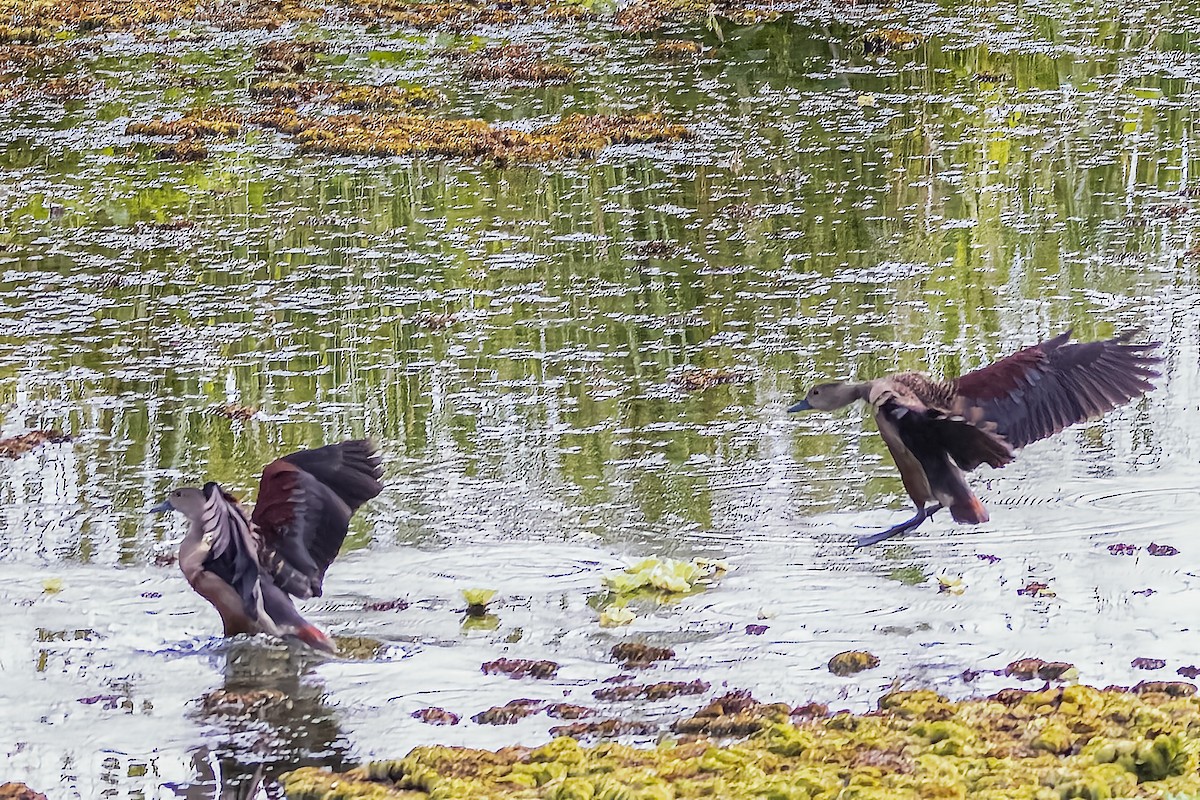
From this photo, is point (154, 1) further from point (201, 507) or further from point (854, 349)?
point (201, 507)

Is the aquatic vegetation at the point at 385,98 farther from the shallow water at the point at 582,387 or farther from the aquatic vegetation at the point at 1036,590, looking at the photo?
the aquatic vegetation at the point at 1036,590

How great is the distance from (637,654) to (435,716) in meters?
0.64

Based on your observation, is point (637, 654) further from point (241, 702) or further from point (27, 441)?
point (27, 441)

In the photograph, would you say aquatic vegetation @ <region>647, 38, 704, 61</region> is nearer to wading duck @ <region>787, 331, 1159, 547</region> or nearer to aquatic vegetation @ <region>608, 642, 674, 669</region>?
wading duck @ <region>787, 331, 1159, 547</region>

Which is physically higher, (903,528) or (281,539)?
(281,539)

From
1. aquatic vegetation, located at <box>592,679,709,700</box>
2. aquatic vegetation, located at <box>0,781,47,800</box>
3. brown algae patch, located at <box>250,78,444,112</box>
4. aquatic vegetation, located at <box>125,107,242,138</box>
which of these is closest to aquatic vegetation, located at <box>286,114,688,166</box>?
aquatic vegetation, located at <box>125,107,242,138</box>

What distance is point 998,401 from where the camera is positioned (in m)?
5.59

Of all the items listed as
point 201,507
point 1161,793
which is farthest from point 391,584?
point 1161,793

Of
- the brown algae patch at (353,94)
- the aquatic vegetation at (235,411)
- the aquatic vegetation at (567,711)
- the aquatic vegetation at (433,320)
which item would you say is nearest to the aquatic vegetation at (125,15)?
the brown algae patch at (353,94)

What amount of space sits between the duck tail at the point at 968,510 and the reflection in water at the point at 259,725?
82.0 inches

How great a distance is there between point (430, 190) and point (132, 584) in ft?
17.6

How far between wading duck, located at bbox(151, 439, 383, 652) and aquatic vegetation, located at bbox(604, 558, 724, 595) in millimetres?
816

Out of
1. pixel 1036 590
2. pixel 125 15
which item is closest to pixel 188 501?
pixel 1036 590

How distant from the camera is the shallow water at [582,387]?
4.98m
